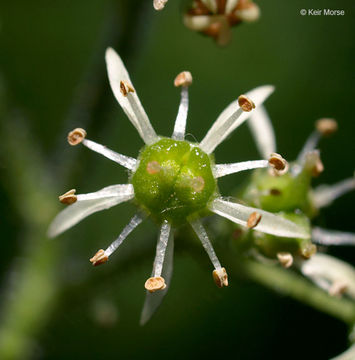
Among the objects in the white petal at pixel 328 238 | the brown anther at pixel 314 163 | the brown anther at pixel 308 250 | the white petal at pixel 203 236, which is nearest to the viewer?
the white petal at pixel 203 236

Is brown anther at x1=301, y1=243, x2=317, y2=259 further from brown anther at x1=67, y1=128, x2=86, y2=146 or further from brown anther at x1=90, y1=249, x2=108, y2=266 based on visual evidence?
brown anther at x1=67, y1=128, x2=86, y2=146

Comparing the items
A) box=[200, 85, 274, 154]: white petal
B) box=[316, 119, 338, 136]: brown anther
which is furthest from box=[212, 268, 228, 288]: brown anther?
box=[316, 119, 338, 136]: brown anther

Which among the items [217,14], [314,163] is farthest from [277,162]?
[217,14]

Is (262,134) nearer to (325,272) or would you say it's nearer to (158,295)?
(325,272)

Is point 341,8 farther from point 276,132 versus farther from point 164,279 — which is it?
point 164,279

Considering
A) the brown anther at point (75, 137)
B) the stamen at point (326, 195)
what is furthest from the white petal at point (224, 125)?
the stamen at point (326, 195)

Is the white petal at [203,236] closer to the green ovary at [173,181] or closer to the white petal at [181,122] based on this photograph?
the green ovary at [173,181]

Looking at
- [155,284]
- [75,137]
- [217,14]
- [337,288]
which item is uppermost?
[217,14]
